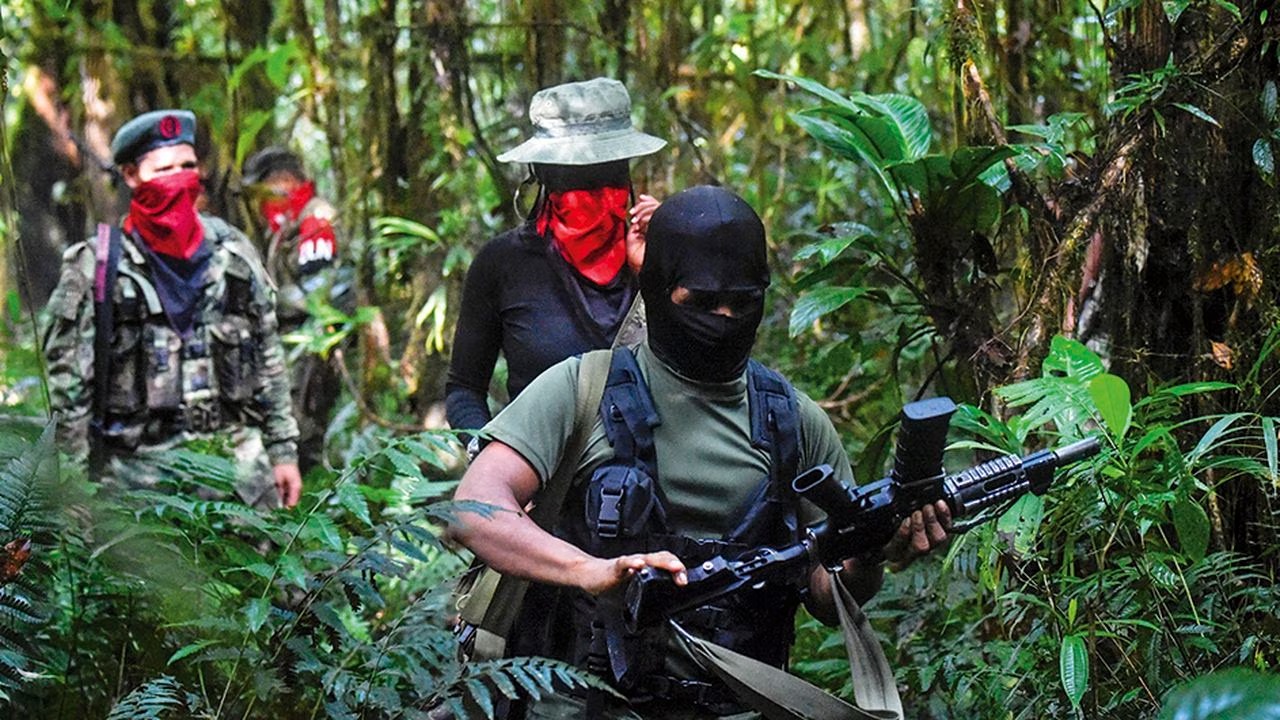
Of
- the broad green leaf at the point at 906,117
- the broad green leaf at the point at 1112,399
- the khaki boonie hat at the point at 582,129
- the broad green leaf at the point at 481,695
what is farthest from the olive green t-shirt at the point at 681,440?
the broad green leaf at the point at 906,117

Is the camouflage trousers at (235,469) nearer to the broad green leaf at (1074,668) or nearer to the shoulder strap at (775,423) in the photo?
the shoulder strap at (775,423)

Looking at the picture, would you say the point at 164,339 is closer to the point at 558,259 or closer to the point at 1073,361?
the point at 558,259

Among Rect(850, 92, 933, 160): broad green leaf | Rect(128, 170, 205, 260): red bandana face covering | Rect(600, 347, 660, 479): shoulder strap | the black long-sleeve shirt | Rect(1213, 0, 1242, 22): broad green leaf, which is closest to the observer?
Rect(600, 347, 660, 479): shoulder strap

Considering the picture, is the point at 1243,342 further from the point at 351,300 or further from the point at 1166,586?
the point at 351,300

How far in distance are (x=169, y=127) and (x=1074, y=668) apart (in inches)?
166

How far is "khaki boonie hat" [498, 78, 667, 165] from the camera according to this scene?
4.25 metres

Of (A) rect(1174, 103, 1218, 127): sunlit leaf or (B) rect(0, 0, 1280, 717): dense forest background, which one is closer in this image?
(B) rect(0, 0, 1280, 717): dense forest background

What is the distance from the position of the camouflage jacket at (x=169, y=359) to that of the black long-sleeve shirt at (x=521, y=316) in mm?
2038

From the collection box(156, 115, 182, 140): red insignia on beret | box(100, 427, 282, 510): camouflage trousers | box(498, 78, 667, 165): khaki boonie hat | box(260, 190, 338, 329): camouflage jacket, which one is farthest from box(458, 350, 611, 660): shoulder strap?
box(260, 190, 338, 329): camouflage jacket

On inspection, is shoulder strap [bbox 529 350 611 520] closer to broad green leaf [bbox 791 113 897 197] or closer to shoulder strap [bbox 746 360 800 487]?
shoulder strap [bbox 746 360 800 487]

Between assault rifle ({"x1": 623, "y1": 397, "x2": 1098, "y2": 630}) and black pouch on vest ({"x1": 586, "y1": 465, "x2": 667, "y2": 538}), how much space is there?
15cm

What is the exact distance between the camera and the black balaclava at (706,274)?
10.2 ft

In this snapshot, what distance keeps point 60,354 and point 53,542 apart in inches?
68.5

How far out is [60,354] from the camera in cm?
557
